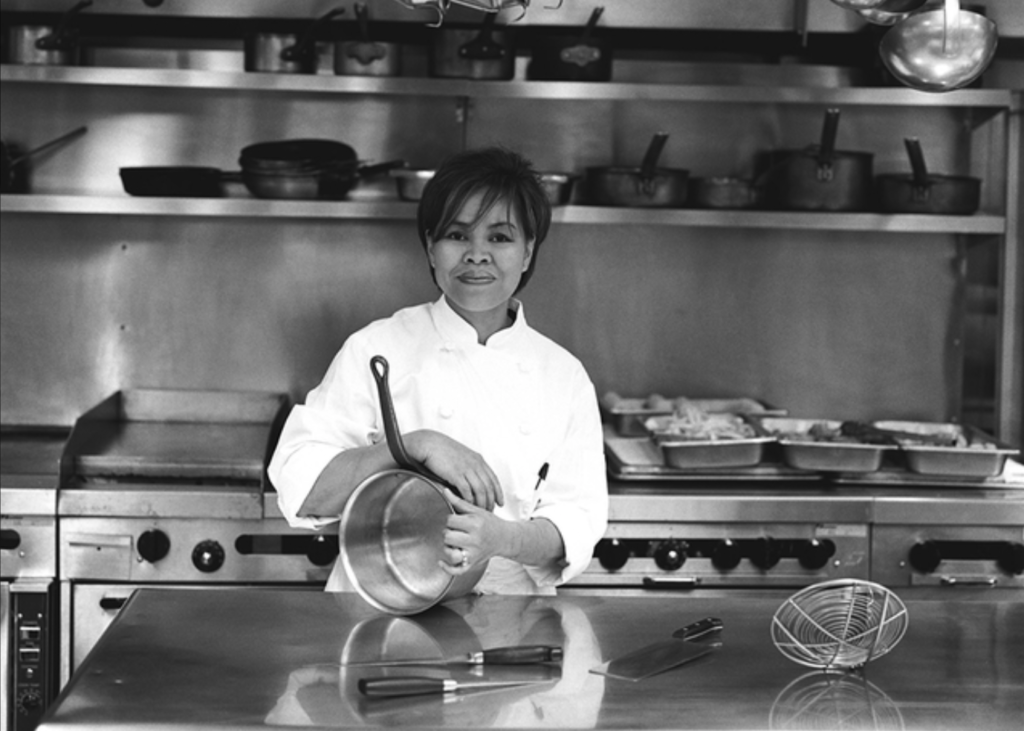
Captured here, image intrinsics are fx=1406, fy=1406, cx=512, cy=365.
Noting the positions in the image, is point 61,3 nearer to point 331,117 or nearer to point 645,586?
point 331,117

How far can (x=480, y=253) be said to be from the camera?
2.62 metres

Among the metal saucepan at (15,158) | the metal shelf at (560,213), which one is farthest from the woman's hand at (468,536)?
the metal saucepan at (15,158)

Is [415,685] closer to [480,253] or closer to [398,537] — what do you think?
[398,537]

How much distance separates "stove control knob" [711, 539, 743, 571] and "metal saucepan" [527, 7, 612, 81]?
1.35 m

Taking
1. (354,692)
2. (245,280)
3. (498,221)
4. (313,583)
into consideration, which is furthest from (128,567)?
(354,692)

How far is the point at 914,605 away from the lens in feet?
7.81

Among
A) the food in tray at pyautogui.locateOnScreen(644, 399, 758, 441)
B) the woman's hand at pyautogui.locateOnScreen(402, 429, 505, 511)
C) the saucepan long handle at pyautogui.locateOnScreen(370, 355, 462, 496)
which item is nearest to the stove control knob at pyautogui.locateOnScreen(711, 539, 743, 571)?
the food in tray at pyautogui.locateOnScreen(644, 399, 758, 441)

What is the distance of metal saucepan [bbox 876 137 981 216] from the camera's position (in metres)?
3.93

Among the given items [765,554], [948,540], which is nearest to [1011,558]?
[948,540]

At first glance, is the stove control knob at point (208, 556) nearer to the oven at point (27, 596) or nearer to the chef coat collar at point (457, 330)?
the oven at point (27, 596)

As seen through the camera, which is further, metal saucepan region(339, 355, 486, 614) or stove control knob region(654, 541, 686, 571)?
stove control knob region(654, 541, 686, 571)

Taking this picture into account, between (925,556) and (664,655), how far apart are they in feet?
5.52

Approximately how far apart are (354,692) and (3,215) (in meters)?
2.86

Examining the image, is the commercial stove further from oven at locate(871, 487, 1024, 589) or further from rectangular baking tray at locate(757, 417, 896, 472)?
oven at locate(871, 487, 1024, 589)
